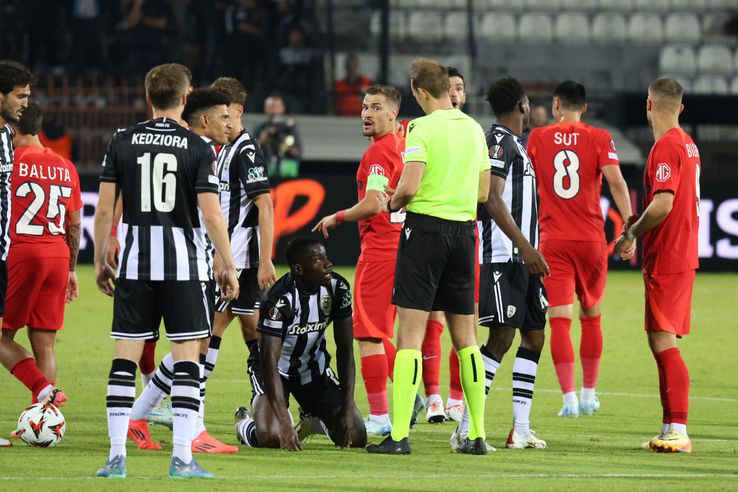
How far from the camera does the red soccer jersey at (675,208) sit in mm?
7559

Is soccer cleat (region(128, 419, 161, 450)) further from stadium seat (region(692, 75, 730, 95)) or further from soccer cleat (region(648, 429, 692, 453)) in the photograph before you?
stadium seat (region(692, 75, 730, 95))

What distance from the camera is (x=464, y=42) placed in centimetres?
2694

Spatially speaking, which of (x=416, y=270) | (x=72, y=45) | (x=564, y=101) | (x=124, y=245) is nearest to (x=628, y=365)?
(x=564, y=101)

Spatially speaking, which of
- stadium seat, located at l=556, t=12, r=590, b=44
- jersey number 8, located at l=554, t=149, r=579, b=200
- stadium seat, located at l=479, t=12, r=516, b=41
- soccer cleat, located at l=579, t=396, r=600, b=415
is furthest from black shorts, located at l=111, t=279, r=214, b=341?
stadium seat, located at l=556, t=12, r=590, b=44

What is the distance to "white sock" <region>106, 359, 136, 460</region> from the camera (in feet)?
20.2

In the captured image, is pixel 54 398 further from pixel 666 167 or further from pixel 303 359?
pixel 666 167

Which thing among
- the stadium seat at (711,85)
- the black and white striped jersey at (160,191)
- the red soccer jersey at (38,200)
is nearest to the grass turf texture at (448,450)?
the black and white striped jersey at (160,191)

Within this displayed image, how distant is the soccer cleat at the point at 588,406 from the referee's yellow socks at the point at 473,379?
2.29m

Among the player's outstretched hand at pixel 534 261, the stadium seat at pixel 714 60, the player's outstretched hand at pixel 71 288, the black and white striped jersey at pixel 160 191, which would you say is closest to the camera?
the black and white striped jersey at pixel 160 191

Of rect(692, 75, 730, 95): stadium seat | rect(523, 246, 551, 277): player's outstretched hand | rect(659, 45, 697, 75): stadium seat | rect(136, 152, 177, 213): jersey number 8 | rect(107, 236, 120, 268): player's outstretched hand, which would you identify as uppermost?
rect(659, 45, 697, 75): stadium seat

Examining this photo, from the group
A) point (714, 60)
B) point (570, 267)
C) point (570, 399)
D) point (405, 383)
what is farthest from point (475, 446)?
point (714, 60)

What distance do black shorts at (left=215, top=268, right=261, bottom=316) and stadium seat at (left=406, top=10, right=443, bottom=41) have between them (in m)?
19.5

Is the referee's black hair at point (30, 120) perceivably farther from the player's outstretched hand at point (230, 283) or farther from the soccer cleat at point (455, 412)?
the soccer cleat at point (455, 412)

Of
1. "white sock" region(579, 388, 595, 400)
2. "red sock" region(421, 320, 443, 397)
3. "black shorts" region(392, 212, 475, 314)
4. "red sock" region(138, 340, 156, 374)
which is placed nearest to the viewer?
"black shorts" region(392, 212, 475, 314)
